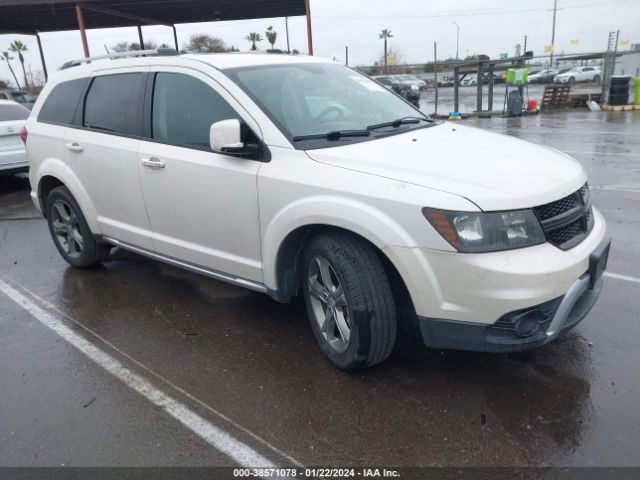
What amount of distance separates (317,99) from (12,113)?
7925 millimetres

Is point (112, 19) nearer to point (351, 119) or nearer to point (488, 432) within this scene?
point (351, 119)

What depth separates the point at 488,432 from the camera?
2734mm

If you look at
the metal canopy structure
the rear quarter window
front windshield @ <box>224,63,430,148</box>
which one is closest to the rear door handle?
front windshield @ <box>224,63,430,148</box>

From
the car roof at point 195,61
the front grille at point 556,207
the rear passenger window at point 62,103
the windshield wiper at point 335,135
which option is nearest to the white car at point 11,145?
the rear passenger window at point 62,103

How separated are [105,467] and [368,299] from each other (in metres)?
1.55

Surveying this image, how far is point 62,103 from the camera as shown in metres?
5.04

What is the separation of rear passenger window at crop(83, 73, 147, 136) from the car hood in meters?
1.78

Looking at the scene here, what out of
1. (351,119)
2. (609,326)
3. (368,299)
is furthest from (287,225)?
(609,326)

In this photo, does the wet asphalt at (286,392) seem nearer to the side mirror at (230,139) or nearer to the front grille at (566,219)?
the front grille at (566,219)

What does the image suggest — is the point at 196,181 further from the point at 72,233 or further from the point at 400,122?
the point at 72,233

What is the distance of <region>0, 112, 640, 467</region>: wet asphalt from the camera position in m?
2.66

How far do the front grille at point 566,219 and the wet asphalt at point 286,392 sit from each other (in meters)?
0.85

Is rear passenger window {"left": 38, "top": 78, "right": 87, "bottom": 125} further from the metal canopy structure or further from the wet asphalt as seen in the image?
the metal canopy structure

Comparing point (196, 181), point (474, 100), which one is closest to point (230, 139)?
point (196, 181)
